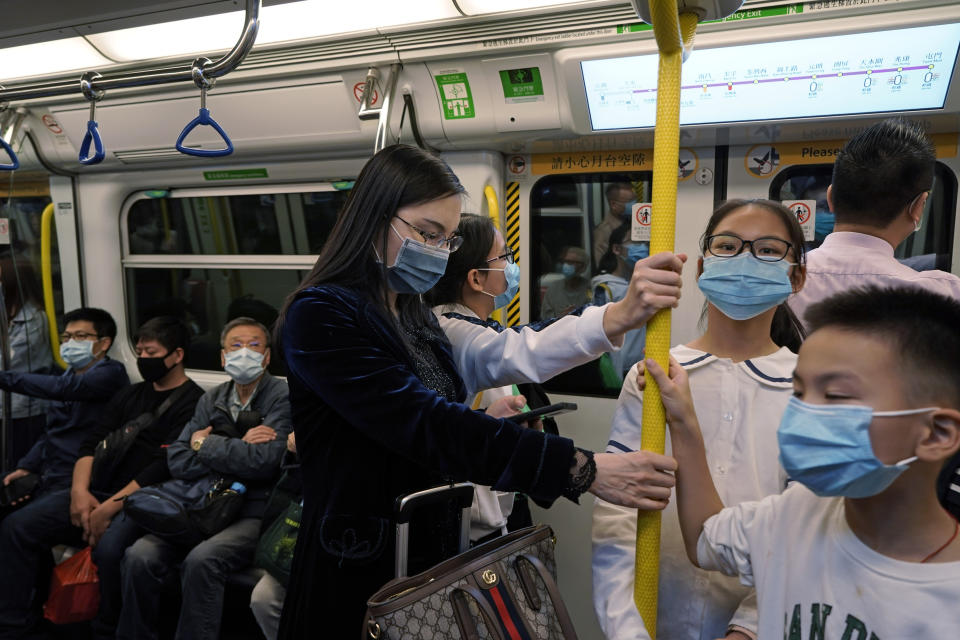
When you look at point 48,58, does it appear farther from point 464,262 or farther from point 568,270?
point 568,270

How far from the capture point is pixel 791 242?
63.7 inches

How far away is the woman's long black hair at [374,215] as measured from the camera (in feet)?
5.60

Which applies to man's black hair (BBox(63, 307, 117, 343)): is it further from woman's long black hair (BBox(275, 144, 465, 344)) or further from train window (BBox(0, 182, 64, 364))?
woman's long black hair (BBox(275, 144, 465, 344))

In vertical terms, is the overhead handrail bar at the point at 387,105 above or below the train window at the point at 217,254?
above

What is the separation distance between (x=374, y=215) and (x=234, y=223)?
313 centimetres

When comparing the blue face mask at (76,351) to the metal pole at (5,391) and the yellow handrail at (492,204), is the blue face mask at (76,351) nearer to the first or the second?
the metal pole at (5,391)

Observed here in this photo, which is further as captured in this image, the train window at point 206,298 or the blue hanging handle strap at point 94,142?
the train window at point 206,298

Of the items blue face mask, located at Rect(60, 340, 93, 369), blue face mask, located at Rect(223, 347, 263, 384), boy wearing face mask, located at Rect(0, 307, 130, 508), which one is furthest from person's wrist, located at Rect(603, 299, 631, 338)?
blue face mask, located at Rect(60, 340, 93, 369)

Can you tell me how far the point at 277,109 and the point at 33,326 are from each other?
262cm

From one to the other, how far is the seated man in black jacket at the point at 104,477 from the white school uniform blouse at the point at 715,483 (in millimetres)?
3148

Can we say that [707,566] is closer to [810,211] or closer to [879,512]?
[879,512]

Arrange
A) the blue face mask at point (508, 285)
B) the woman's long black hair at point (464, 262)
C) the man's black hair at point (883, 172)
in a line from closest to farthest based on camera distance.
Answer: the man's black hair at point (883, 172), the woman's long black hair at point (464, 262), the blue face mask at point (508, 285)

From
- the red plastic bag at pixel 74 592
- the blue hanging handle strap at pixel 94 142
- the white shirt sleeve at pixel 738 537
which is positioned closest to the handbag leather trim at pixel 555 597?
the white shirt sleeve at pixel 738 537

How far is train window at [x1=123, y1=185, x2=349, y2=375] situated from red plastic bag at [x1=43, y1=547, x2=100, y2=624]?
1.48 m
